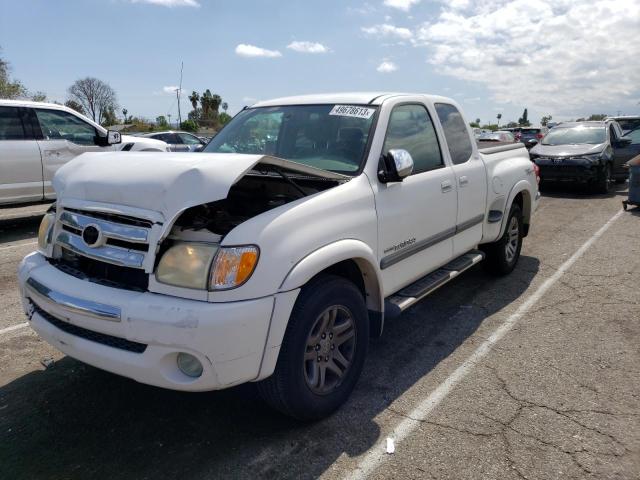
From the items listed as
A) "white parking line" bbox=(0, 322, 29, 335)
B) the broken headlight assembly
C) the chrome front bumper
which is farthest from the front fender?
A: "white parking line" bbox=(0, 322, 29, 335)

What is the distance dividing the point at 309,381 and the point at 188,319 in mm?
885

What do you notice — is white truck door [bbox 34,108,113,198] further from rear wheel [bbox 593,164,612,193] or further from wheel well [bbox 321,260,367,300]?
rear wheel [bbox 593,164,612,193]

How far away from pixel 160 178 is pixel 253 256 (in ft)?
2.08

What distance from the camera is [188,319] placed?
2.36 meters

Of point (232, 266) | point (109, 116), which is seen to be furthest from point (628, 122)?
point (109, 116)

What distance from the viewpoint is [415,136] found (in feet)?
13.3

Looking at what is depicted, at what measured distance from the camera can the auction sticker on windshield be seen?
3701 millimetres

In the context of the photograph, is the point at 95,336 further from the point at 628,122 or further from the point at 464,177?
the point at 628,122

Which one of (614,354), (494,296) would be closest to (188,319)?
(614,354)

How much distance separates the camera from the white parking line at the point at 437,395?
8.70 ft

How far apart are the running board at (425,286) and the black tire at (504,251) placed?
731 mm

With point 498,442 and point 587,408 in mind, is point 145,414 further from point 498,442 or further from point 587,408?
point 587,408

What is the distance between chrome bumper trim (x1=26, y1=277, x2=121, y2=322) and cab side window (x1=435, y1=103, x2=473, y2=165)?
310cm

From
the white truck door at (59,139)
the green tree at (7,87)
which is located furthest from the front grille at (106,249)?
the green tree at (7,87)
